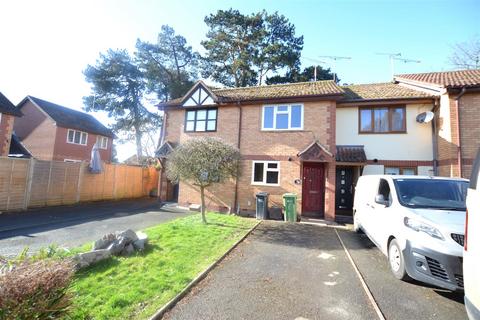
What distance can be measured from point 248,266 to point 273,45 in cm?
2376

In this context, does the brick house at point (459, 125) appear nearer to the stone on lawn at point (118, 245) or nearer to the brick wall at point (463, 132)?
the brick wall at point (463, 132)

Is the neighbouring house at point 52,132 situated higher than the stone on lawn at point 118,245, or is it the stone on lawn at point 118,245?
the neighbouring house at point 52,132

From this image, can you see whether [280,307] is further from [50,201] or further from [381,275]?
[50,201]

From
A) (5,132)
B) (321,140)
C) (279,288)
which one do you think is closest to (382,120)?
(321,140)

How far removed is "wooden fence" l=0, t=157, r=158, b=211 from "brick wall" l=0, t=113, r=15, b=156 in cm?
674

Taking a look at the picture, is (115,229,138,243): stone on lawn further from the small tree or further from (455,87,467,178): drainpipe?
(455,87,467,178): drainpipe

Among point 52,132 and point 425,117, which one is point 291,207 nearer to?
point 425,117

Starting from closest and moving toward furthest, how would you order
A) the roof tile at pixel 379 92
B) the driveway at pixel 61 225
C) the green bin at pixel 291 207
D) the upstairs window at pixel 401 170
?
the driveway at pixel 61 225 → the green bin at pixel 291 207 → the upstairs window at pixel 401 170 → the roof tile at pixel 379 92

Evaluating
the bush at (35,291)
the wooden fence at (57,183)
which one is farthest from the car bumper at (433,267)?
the wooden fence at (57,183)

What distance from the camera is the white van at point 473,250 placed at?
2.39m

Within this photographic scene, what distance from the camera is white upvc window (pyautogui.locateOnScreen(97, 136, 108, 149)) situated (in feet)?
93.2

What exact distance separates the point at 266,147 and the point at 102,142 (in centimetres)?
2407

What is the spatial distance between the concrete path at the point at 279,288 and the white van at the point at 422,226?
3.24 ft

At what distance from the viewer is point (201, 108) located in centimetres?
1452
